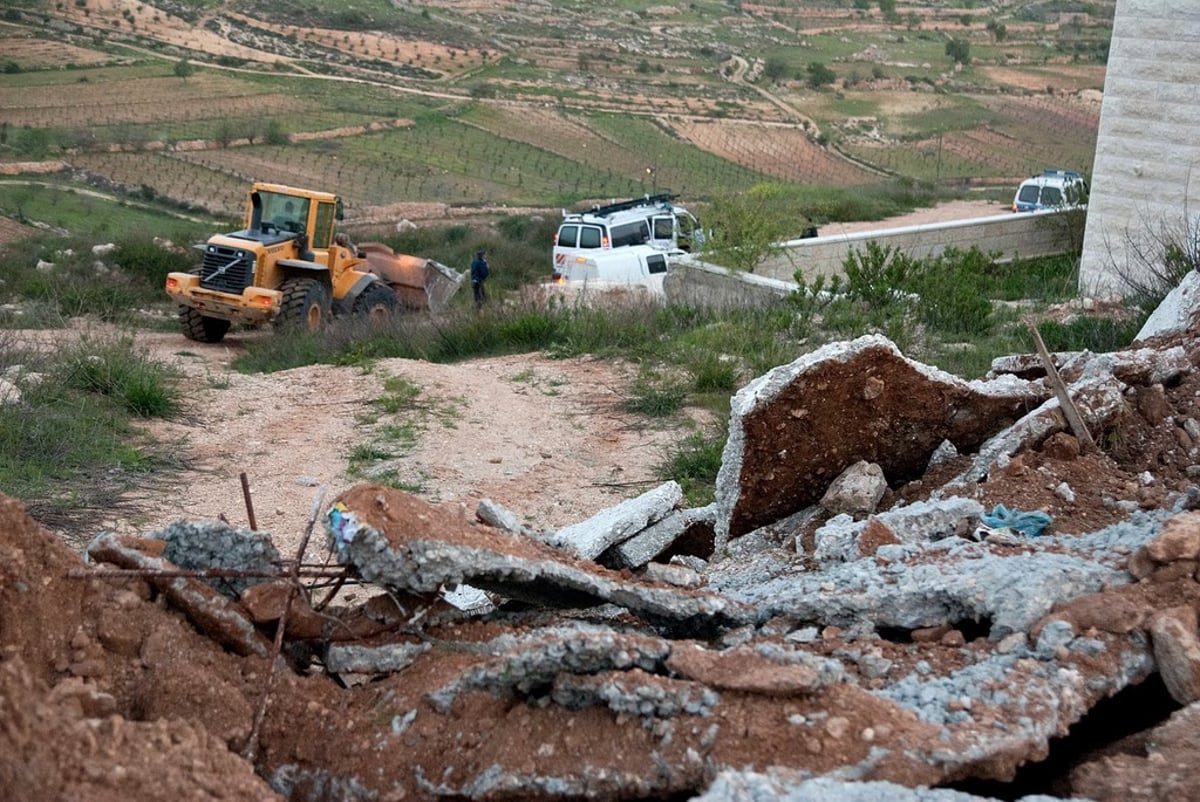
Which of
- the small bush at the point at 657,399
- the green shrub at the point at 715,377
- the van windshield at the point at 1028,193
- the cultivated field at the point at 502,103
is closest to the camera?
the small bush at the point at 657,399

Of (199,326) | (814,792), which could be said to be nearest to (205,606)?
(814,792)

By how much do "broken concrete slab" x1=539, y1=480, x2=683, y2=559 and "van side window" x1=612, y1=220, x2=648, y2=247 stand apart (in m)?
16.2

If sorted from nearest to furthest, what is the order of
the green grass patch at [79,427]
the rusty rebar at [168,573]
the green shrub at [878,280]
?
1. the rusty rebar at [168,573]
2. the green grass patch at [79,427]
3. the green shrub at [878,280]

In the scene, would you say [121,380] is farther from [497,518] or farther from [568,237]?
[568,237]

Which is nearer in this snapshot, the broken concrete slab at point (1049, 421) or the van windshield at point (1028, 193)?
the broken concrete slab at point (1049, 421)

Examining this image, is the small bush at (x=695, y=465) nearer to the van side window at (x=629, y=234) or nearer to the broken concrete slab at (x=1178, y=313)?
the broken concrete slab at (x=1178, y=313)

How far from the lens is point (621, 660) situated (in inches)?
168

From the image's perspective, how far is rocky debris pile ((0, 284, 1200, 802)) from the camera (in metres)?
3.88

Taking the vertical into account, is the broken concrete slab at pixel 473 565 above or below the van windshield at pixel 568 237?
above

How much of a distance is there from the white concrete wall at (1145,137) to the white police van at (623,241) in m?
6.42

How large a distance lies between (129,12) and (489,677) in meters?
67.4

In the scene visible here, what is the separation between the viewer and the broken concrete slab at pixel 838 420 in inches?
270

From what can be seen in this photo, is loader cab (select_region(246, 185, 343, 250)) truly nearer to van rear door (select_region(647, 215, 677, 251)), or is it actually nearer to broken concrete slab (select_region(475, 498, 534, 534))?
van rear door (select_region(647, 215, 677, 251))

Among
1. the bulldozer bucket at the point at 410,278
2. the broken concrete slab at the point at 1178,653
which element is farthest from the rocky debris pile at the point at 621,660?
the bulldozer bucket at the point at 410,278
